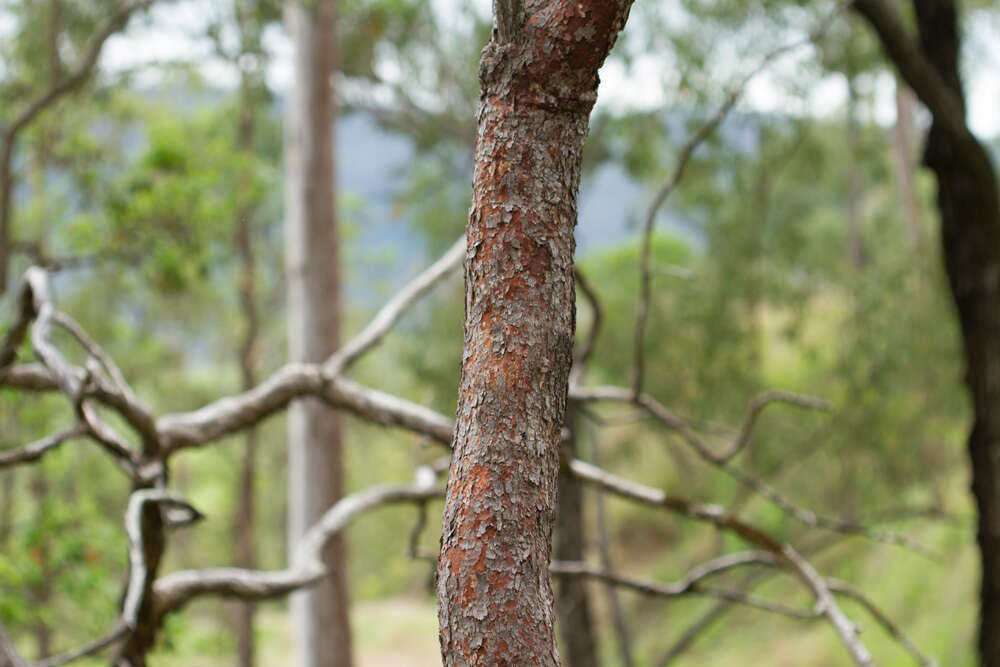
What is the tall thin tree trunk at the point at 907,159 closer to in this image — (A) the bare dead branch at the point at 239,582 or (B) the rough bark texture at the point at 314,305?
(B) the rough bark texture at the point at 314,305

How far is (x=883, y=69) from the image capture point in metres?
8.93

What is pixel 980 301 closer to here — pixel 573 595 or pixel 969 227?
pixel 969 227

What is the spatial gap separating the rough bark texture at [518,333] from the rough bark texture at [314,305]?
5170mm

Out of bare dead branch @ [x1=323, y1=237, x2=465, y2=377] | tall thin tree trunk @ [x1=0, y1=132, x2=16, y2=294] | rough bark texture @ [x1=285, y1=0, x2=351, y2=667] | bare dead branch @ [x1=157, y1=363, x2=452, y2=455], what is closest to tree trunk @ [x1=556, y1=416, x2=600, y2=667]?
rough bark texture @ [x1=285, y1=0, x2=351, y2=667]

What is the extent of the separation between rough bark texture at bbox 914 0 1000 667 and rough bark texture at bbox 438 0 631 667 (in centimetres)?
241

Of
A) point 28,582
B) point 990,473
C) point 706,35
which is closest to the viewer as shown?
point 990,473

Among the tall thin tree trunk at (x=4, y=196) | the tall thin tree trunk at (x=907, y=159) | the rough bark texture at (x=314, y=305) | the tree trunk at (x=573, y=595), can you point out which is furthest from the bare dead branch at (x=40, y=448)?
the tall thin tree trunk at (x=907, y=159)

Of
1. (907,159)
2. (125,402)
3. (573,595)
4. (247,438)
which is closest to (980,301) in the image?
(125,402)

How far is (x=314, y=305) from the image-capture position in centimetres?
609

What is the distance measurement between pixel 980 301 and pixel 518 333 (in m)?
2.52

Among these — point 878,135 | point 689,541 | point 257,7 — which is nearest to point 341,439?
point 257,7

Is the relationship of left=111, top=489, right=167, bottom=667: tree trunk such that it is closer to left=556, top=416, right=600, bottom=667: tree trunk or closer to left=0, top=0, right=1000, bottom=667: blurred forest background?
left=0, top=0, right=1000, bottom=667: blurred forest background

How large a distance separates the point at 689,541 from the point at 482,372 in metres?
12.5

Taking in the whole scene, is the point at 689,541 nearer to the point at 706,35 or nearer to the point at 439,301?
the point at 439,301
